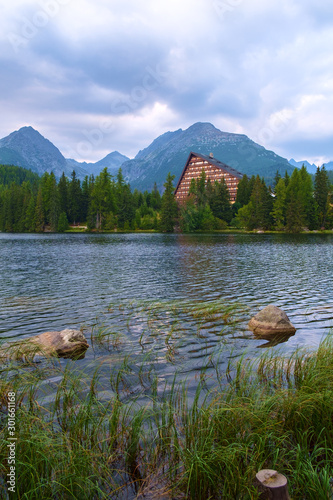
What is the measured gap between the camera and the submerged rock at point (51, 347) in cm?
911

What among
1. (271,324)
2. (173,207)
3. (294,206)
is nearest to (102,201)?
(173,207)

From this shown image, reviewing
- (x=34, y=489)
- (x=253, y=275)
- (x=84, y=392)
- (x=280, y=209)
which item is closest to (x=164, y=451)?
(x=34, y=489)

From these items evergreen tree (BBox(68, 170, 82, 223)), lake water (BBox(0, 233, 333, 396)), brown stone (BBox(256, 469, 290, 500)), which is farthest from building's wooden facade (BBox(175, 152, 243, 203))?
brown stone (BBox(256, 469, 290, 500))

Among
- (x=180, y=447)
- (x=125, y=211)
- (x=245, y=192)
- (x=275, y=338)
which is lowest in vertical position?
(x=275, y=338)

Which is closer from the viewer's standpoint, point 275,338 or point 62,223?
point 275,338

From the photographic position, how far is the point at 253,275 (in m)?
26.1

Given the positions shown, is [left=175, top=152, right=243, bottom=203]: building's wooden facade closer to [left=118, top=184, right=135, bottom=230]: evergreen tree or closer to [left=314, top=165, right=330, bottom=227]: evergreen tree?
[left=118, top=184, right=135, bottom=230]: evergreen tree

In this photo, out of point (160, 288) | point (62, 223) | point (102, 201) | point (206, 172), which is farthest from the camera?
point (206, 172)

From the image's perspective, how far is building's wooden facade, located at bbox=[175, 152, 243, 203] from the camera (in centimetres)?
16562

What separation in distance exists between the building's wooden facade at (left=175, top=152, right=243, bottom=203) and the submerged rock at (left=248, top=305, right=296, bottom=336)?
157123mm

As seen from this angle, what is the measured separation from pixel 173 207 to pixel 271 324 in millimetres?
98734

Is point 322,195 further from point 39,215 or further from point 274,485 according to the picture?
point 274,485

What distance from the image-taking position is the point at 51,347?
9.48 m

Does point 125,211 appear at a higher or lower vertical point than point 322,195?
lower
